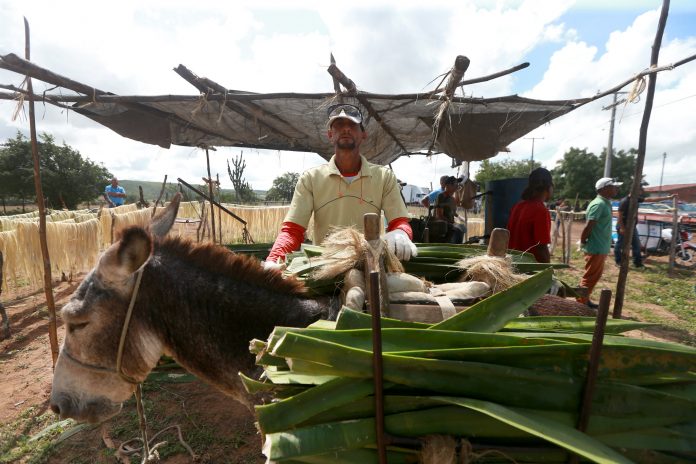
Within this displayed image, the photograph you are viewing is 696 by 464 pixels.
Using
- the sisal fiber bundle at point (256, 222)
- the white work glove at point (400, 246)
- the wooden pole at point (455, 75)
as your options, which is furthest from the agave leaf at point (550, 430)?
the sisal fiber bundle at point (256, 222)

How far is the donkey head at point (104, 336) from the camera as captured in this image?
1568 millimetres

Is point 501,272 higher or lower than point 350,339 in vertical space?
higher

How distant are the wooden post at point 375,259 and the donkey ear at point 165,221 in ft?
3.55

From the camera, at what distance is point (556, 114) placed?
14.8 ft

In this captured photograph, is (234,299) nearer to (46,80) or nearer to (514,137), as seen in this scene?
(46,80)

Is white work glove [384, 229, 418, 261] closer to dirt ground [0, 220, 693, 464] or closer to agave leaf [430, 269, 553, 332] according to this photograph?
agave leaf [430, 269, 553, 332]

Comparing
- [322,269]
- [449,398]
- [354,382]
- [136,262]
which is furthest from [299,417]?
[136,262]

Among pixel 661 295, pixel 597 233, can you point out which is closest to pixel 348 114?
pixel 597 233

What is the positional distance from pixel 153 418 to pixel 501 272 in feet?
14.0

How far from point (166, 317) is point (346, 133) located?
7.20 feet

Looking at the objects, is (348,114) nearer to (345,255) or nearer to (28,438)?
(345,255)

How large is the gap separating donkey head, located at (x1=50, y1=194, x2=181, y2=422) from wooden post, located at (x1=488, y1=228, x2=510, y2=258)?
5.91 feet

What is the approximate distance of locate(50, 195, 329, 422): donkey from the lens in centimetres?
161

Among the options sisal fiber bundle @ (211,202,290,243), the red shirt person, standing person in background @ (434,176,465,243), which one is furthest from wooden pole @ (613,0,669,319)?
sisal fiber bundle @ (211,202,290,243)
